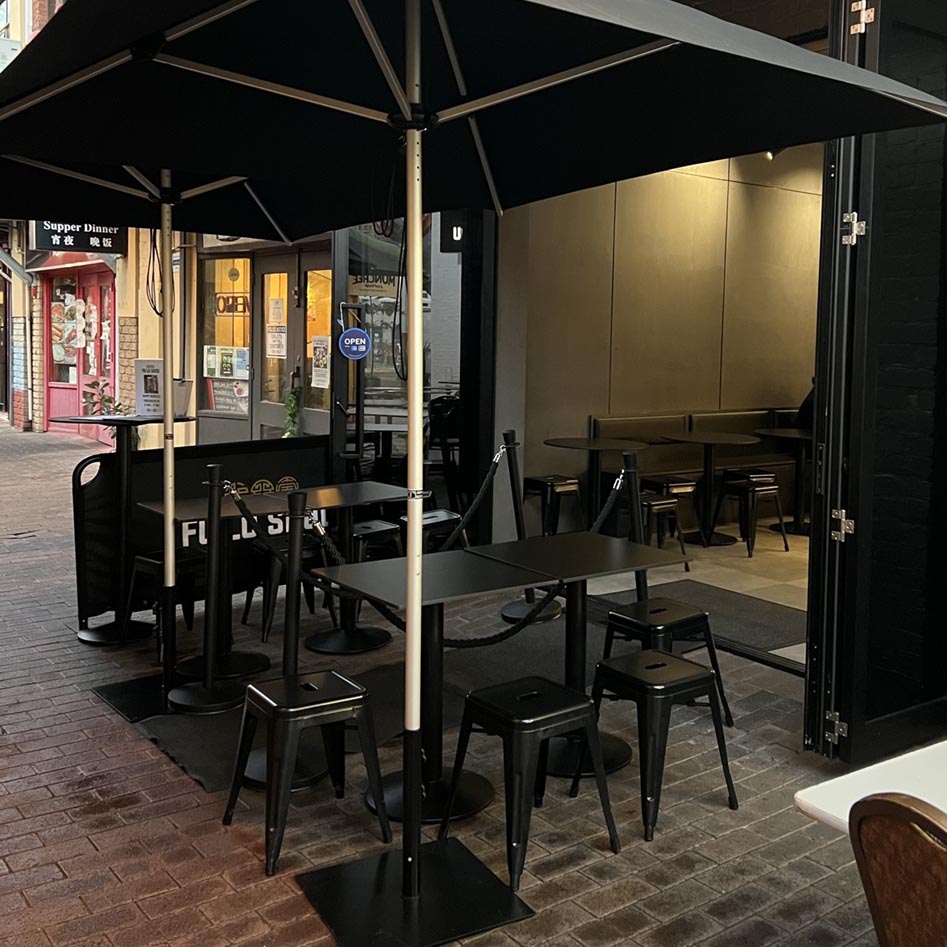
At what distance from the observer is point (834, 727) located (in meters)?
3.90

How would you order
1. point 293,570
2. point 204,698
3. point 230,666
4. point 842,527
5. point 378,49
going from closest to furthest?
1. point 378,49
2. point 293,570
3. point 842,527
4. point 204,698
5. point 230,666

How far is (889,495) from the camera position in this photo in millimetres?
4027

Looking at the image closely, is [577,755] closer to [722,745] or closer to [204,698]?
[722,745]

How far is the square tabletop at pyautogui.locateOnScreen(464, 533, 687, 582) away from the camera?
351 centimetres

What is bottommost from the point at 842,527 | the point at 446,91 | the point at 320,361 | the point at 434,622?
the point at 434,622

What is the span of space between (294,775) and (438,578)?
3.02 ft

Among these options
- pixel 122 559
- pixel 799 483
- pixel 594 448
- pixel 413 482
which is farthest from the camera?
pixel 799 483

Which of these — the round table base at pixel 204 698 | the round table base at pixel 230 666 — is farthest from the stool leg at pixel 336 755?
the round table base at pixel 230 666

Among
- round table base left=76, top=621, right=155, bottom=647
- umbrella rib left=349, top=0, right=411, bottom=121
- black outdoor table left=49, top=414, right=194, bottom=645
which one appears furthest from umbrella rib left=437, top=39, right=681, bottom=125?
round table base left=76, top=621, right=155, bottom=647

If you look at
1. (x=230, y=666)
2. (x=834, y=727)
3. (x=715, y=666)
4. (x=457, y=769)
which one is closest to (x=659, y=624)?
(x=715, y=666)

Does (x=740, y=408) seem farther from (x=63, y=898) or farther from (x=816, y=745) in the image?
(x=63, y=898)

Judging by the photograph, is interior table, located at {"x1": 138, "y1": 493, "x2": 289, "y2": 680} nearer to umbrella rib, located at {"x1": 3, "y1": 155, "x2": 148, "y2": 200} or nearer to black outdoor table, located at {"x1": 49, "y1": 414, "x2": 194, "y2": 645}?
black outdoor table, located at {"x1": 49, "y1": 414, "x2": 194, "y2": 645}

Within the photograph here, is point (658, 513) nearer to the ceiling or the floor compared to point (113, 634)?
nearer to the ceiling

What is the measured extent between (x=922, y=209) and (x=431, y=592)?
238 centimetres
